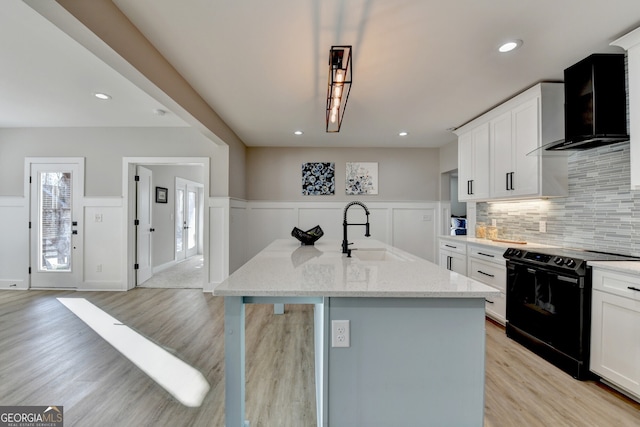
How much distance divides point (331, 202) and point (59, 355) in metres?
4.09

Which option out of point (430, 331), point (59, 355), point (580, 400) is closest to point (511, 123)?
point (580, 400)

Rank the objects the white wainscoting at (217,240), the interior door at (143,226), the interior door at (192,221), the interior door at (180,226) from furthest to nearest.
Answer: the interior door at (192,221) → the interior door at (180,226) → the interior door at (143,226) → the white wainscoting at (217,240)

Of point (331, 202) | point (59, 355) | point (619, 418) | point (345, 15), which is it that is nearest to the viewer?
point (619, 418)

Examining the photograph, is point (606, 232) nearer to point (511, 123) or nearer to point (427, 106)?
point (511, 123)

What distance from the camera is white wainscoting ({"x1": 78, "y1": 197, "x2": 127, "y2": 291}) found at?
4.31m

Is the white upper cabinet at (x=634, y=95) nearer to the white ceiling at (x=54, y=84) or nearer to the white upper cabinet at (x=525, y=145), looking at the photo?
the white upper cabinet at (x=525, y=145)

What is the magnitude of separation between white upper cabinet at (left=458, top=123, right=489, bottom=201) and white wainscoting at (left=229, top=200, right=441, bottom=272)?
4.51 ft

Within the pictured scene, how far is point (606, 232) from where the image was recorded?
2.37m

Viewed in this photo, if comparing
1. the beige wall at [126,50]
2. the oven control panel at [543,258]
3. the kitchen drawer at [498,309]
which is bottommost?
the kitchen drawer at [498,309]

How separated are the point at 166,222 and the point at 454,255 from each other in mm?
5697

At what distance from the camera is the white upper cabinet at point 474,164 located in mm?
3469

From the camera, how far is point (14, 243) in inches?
171

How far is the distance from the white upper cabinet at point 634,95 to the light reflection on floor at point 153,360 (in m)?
3.35

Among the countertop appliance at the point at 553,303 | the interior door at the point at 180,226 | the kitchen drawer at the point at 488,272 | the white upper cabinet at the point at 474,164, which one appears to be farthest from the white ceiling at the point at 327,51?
the interior door at the point at 180,226
